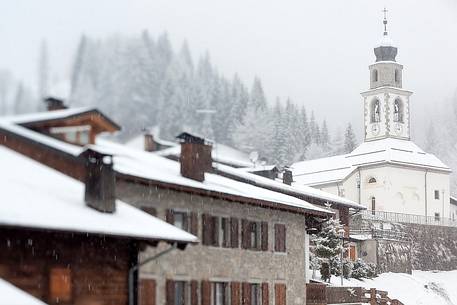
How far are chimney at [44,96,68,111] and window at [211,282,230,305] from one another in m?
11.4

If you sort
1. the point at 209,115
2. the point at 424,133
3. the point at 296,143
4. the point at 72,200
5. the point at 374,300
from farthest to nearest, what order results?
the point at 424,133, the point at 374,300, the point at 296,143, the point at 72,200, the point at 209,115

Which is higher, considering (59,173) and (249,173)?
(249,173)

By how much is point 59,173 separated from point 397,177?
28.3 meters

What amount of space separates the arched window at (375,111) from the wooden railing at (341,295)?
7712 millimetres

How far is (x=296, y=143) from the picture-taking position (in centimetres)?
1323

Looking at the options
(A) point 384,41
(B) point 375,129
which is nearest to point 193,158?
(A) point 384,41

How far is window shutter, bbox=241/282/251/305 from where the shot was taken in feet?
60.0

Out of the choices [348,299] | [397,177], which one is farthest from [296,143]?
[397,177]

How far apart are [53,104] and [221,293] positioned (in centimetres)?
1207

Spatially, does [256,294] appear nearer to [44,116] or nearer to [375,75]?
[44,116]

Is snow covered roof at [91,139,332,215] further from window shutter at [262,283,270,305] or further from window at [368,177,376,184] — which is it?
window at [368,177,376,184]

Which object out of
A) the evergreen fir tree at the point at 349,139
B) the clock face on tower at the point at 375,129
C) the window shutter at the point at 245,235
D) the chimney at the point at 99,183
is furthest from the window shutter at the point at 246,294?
the clock face on tower at the point at 375,129

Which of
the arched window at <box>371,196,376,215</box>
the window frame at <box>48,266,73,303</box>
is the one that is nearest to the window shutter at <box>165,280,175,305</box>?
the window frame at <box>48,266,73,303</box>

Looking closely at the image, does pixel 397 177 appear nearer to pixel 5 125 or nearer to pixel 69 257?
pixel 69 257
